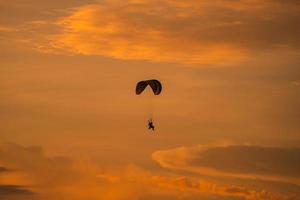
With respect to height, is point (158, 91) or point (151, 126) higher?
point (158, 91)

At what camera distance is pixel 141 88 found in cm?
6619

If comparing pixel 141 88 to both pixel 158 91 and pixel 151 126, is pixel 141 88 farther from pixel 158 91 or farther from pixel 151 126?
pixel 151 126

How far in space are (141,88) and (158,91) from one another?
11.9 ft

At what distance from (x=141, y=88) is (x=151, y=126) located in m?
9.05

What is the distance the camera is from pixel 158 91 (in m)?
63.6

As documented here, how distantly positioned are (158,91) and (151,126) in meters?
6.71

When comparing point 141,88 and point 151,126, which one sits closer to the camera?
point 151,126

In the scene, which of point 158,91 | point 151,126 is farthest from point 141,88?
point 151,126

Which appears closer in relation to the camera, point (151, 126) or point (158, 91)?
point (151, 126)

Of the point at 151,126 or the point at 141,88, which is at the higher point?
the point at 141,88
